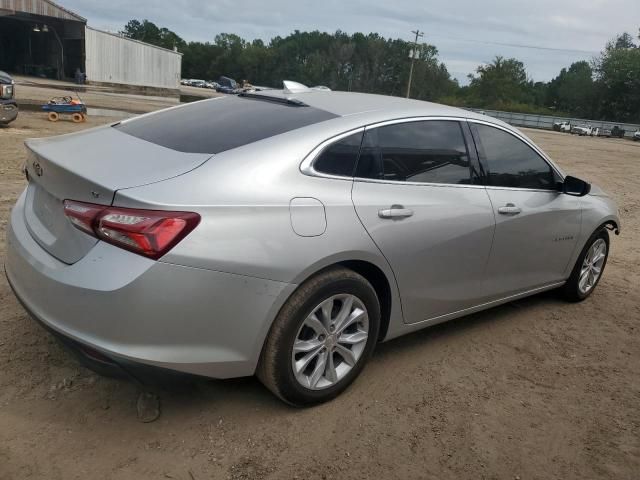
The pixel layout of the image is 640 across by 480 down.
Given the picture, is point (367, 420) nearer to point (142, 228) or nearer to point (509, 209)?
point (142, 228)

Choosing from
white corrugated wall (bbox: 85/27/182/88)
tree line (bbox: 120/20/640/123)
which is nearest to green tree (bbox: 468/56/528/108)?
tree line (bbox: 120/20/640/123)

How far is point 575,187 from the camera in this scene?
4.27 m

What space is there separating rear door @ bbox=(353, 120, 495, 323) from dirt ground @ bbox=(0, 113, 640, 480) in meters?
0.46

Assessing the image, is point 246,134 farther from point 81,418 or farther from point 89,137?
point 81,418

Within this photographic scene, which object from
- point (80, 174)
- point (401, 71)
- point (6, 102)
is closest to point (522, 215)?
point (80, 174)

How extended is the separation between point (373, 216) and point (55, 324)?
5.29 ft

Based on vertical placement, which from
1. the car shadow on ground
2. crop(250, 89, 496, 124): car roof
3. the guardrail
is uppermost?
crop(250, 89, 496, 124): car roof

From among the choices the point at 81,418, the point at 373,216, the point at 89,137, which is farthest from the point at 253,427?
the point at 89,137

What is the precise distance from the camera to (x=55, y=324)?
245cm

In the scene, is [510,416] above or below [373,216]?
below

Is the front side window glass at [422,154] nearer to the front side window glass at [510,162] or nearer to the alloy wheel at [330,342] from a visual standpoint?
the front side window glass at [510,162]

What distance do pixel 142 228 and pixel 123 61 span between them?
4704cm

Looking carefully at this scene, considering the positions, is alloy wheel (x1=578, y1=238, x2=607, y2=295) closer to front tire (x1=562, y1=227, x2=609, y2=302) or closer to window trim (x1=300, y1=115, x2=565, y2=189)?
front tire (x1=562, y1=227, x2=609, y2=302)

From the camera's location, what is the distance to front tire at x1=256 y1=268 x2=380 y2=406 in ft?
8.75
